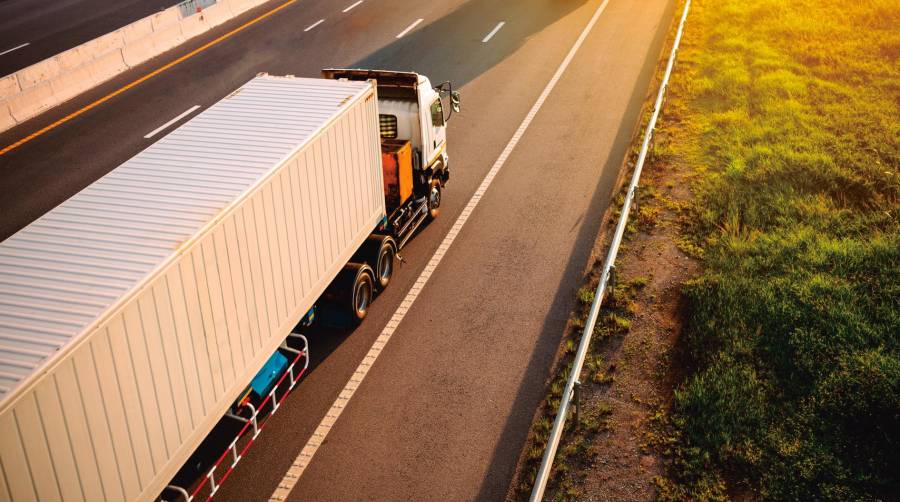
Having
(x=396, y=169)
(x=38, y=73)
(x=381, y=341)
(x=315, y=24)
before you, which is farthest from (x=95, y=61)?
(x=381, y=341)

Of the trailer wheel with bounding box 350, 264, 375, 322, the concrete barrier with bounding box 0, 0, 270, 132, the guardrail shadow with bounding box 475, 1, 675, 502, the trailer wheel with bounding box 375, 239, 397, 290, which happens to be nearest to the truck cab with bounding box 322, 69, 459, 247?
the trailer wheel with bounding box 375, 239, 397, 290

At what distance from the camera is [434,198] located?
14.9m

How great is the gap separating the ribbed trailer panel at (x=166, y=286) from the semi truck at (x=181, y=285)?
0.02m

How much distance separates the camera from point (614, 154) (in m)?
17.6

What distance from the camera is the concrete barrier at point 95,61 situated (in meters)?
20.0

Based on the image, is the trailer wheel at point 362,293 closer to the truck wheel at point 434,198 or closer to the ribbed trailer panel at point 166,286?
the ribbed trailer panel at point 166,286

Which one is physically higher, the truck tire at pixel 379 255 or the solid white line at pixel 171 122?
the solid white line at pixel 171 122

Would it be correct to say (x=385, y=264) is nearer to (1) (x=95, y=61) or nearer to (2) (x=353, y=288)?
(2) (x=353, y=288)

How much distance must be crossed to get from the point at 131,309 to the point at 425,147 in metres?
7.90

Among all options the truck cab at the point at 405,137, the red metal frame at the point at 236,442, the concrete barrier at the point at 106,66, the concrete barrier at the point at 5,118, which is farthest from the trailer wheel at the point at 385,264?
the concrete barrier at the point at 106,66

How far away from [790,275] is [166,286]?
32.5 feet

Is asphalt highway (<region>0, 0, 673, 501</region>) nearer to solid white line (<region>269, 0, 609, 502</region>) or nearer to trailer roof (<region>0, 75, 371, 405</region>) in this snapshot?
solid white line (<region>269, 0, 609, 502</region>)

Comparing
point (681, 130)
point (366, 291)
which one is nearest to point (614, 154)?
point (681, 130)

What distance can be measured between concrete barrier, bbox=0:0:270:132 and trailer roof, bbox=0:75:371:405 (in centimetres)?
1228
